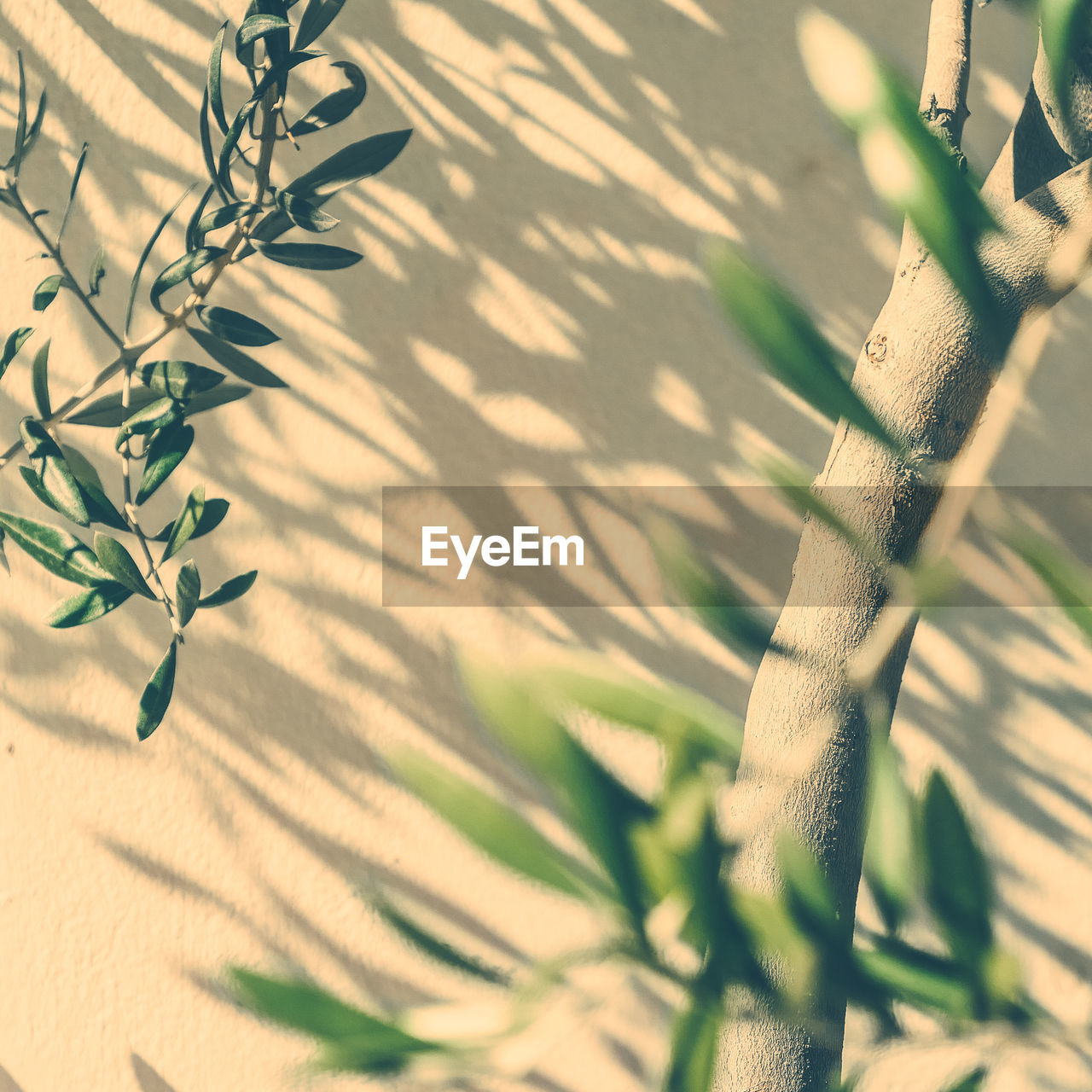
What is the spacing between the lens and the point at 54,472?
2.79 ft

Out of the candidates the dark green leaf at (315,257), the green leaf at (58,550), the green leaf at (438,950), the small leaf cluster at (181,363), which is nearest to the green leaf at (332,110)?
the small leaf cluster at (181,363)

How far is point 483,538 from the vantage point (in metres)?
1.49

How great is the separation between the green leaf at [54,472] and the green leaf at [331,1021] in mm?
573

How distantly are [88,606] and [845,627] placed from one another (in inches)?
28.5

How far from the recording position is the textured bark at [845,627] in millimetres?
503

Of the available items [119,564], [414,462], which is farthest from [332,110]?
[414,462]

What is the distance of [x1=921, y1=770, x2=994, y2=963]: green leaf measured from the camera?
1.49 ft

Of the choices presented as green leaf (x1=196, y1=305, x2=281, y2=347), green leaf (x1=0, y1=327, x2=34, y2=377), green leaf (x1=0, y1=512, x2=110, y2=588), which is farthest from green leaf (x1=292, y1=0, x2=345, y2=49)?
green leaf (x1=0, y1=512, x2=110, y2=588)

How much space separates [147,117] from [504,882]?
148 centimetres

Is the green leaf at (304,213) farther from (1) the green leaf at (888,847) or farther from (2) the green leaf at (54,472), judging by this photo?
(1) the green leaf at (888,847)

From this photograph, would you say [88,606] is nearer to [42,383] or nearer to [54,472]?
[54,472]

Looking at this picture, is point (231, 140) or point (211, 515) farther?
point (211, 515)

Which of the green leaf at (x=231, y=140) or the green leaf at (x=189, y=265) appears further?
the green leaf at (x=189, y=265)

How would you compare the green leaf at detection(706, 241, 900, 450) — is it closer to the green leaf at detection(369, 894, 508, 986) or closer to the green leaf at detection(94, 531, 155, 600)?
the green leaf at detection(369, 894, 508, 986)
